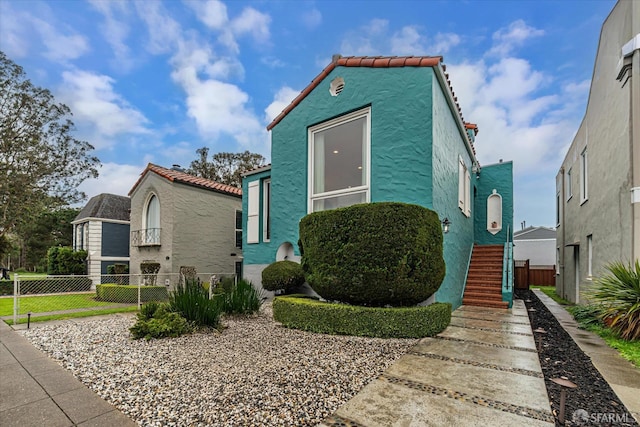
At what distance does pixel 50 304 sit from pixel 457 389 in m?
13.1

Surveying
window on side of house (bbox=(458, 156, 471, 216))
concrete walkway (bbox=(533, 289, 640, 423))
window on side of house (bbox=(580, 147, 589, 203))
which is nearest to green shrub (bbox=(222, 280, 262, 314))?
concrete walkway (bbox=(533, 289, 640, 423))

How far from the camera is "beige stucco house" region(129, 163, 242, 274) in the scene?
13.2 m

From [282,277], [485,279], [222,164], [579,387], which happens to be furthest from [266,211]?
[222,164]

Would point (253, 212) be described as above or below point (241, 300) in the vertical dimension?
above

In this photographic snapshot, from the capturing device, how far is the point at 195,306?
6.14 m

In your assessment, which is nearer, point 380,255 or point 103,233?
point 380,255

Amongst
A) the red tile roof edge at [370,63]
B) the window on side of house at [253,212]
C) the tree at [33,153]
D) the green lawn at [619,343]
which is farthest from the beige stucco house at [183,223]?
the green lawn at [619,343]

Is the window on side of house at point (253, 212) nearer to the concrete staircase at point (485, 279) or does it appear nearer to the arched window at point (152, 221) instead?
the arched window at point (152, 221)

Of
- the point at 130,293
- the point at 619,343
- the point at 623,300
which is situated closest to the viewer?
the point at 619,343

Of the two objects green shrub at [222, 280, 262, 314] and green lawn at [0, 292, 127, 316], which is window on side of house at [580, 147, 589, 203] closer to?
green shrub at [222, 280, 262, 314]

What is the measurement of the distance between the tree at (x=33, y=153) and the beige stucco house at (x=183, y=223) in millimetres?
7517

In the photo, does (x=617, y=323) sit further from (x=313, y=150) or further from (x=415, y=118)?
(x=313, y=150)

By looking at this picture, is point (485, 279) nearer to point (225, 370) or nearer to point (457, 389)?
point (457, 389)

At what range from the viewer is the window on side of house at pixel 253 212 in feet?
37.6
